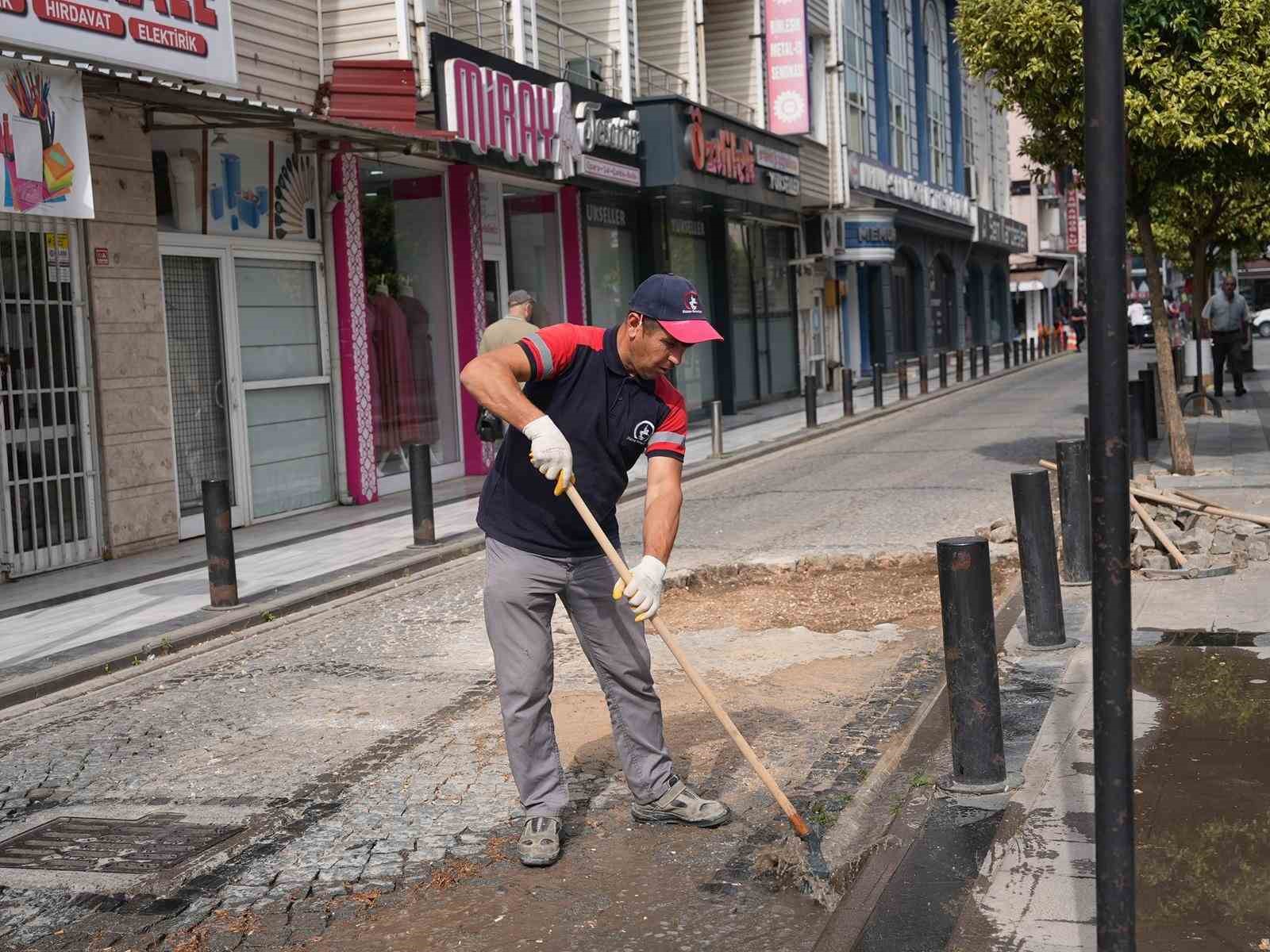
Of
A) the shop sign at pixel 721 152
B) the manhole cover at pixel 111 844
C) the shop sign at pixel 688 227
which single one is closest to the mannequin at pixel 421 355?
the shop sign at pixel 721 152

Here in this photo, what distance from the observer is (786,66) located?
84.3ft

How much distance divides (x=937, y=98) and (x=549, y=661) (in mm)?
41710

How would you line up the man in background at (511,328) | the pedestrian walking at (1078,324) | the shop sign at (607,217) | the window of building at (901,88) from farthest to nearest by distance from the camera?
the pedestrian walking at (1078,324), the window of building at (901,88), the shop sign at (607,217), the man in background at (511,328)

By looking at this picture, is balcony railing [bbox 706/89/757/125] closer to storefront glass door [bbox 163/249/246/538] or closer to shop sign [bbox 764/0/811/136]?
shop sign [bbox 764/0/811/136]

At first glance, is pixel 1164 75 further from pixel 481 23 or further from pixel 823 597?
pixel 481 23

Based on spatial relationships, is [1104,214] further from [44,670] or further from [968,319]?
[968,319]

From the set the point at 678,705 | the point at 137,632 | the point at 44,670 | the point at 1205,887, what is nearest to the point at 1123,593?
the point at 1205,887

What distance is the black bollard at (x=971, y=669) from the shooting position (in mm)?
4965

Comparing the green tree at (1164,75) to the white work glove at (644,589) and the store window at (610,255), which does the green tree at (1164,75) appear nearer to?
the store window at (610,255)

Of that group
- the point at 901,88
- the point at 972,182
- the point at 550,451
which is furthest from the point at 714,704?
the point at 972,182

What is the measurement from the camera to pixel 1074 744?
5.39 metres

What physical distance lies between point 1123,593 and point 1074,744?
2.65 meters

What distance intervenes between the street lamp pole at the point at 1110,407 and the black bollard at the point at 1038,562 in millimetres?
4007

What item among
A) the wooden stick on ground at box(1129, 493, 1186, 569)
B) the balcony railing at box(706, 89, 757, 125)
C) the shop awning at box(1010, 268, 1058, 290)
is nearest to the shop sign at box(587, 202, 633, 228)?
the balcony railing at box(706, 89, 757, 125)
